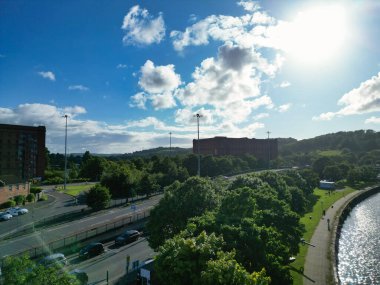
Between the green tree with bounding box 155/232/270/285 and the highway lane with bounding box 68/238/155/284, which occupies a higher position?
the green tree with bounding box 155/232/270/285

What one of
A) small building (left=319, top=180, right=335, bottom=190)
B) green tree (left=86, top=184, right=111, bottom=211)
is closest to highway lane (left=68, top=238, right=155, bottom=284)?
green tree (left=86, top=184, right=111, bottom=211)

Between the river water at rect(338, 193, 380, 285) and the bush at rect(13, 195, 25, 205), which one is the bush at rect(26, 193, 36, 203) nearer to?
the bush at rect(13, 195, 25, 205)

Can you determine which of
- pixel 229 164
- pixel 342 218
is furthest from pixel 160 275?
pixel 229 164

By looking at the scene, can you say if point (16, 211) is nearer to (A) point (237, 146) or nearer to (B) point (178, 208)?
(B) point (178, 208)

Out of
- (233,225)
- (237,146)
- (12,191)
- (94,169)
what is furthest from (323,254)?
(237,146)

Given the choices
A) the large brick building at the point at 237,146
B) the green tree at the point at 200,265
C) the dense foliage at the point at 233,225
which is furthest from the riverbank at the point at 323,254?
the large brick building at the point at 237,146

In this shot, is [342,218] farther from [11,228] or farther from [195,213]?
[11,228]
